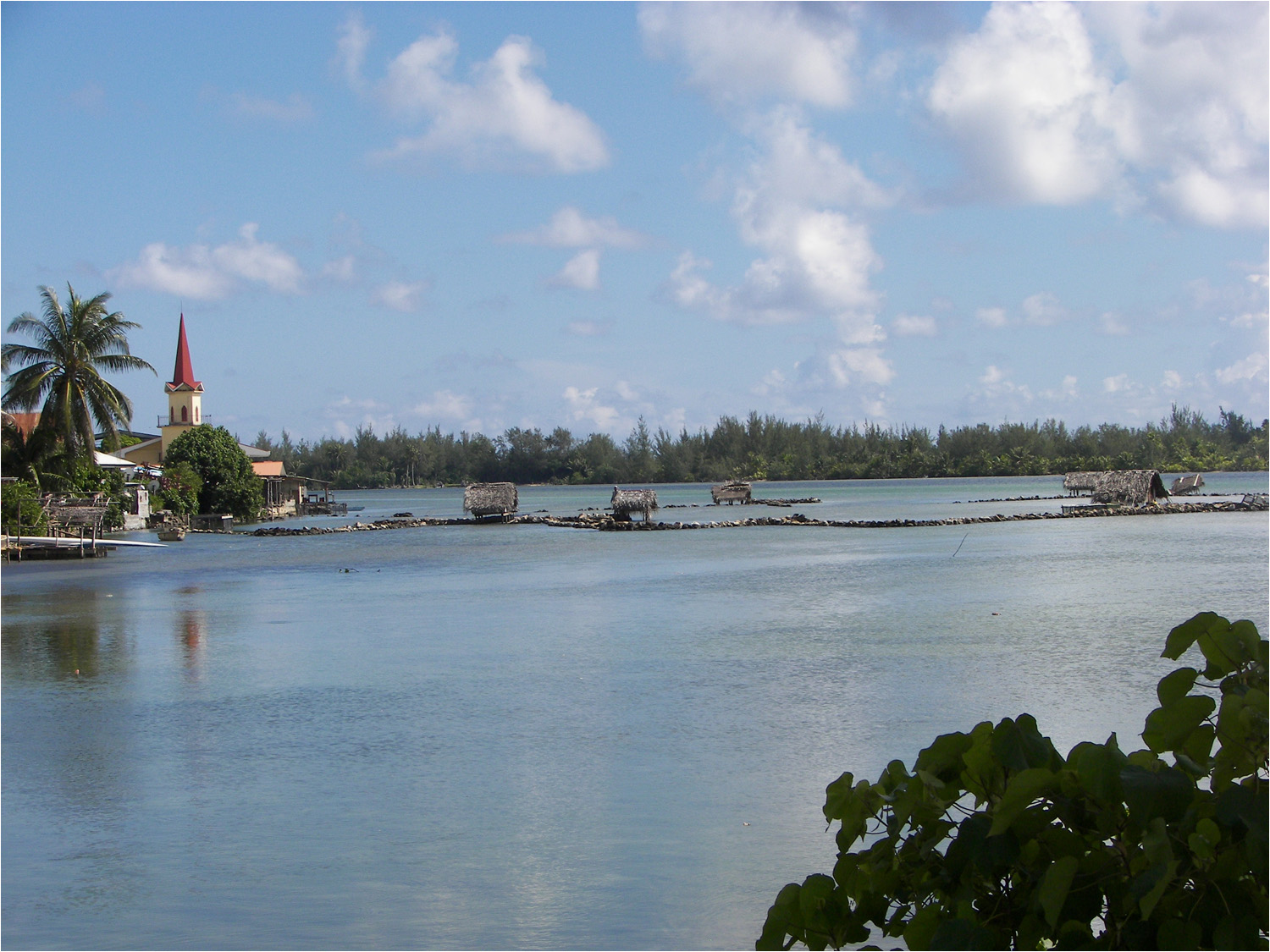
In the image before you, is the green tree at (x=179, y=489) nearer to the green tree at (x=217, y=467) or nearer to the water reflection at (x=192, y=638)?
the green tree at (x=217, y=467)

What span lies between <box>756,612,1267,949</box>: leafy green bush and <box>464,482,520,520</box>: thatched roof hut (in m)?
49.1

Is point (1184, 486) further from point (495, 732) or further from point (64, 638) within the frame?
point (495, 732)

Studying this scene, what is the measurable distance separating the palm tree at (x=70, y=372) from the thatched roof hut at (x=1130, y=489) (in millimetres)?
39256

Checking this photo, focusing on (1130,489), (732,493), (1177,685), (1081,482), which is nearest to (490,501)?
(732,493)

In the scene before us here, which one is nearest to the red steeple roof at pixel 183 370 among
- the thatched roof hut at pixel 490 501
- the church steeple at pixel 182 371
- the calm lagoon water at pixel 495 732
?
the church steeple at pixel 182 371

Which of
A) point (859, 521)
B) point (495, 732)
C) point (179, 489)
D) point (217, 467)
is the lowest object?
point (495, 732)

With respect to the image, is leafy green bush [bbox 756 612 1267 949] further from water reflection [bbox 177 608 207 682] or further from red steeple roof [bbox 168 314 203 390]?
red steeple roof [bbox 168 314 203 390]

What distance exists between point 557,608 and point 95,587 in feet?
33.6

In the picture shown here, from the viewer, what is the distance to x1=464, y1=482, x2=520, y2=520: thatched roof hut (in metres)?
50.9

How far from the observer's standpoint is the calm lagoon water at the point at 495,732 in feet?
17.3

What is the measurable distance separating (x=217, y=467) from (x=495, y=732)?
4355 cm

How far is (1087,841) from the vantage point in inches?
71.2

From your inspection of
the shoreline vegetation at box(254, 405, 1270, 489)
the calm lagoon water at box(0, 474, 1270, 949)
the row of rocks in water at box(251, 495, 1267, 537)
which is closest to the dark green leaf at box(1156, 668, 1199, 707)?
the calm lagoon water at box(0, 474, 1270, 949)

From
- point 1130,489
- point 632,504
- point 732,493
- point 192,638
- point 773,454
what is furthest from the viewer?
point 773,454
